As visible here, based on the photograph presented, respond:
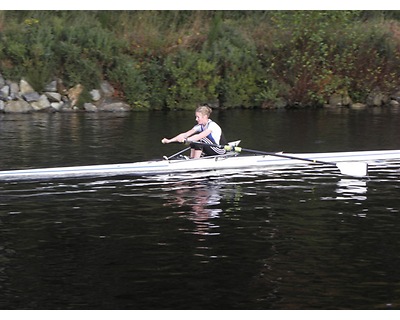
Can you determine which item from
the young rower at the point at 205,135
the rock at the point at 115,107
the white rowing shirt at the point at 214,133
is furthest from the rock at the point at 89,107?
the white rowing shirt at the point at 214,133

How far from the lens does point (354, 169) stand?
17.7 metres

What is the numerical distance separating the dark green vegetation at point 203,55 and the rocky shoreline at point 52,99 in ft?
0.93

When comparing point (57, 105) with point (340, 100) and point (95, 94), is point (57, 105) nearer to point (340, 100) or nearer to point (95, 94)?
point (95, 94)

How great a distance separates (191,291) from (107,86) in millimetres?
24886

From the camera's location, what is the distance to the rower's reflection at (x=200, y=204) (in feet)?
44.3

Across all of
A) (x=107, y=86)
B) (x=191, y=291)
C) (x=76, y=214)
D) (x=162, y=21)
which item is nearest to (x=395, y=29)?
(x=162, y=21)

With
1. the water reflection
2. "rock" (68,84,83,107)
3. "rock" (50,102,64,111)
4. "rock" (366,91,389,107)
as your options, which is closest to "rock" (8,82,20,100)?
"rock" (50,102,64,111)

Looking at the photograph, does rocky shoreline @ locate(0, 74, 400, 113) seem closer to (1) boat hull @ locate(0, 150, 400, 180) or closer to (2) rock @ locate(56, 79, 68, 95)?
(2) rock @ locate(56, 79, 68, 95)

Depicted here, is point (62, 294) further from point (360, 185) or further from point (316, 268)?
point (360, 185)

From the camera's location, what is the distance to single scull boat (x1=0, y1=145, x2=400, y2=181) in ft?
57.7

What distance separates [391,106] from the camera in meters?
36.1

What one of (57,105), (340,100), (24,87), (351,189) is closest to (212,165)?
(351,189)

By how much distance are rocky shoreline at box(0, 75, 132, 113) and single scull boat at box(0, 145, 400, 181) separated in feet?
49.2

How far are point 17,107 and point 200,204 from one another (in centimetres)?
1909
